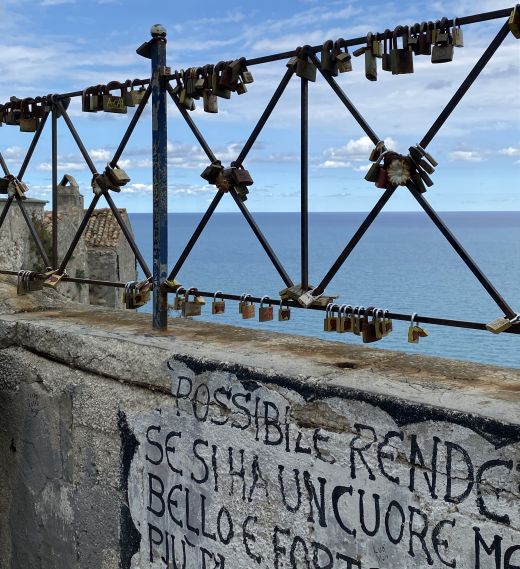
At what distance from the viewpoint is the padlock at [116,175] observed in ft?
12.0

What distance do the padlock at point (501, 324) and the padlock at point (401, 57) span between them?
90 centimetres

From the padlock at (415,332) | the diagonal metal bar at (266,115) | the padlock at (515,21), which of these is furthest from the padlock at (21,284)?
the padlock at (515,21)

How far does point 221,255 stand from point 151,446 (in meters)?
102

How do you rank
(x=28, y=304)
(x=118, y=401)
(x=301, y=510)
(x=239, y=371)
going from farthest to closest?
(x=28, y=304) → (x=118, y=401) → (x=239, y=371) → (x=301, y=510)

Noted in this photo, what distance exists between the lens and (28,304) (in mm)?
4105

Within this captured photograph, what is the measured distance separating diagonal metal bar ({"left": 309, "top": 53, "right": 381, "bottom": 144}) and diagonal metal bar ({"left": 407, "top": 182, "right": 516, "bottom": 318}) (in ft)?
0.79

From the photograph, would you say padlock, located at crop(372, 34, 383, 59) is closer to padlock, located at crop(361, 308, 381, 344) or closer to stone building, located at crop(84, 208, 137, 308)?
Result: padlock, located at crop(361, 308, 381, 344)

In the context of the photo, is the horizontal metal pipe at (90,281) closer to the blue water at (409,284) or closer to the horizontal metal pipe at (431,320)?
the horizontal metal pipe at (431,320)

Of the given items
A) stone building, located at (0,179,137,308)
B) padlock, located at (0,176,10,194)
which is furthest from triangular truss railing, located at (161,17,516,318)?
stone building, located at (0,179,137,308)

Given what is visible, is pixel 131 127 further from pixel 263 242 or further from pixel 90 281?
pixel 263 242

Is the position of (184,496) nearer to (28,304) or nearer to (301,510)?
(301,510)

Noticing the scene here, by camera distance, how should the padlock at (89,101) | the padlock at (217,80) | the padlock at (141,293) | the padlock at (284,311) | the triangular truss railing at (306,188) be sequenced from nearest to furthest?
the triangular truss railing at (306,188) → the padlock at (284,311) → the padlock at (217,80) → the padlock at (141,293) → the padlock at (89,101)

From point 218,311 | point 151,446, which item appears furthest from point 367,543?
point 218,311

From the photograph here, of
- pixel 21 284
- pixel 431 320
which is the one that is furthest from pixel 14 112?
pixel 431 320
